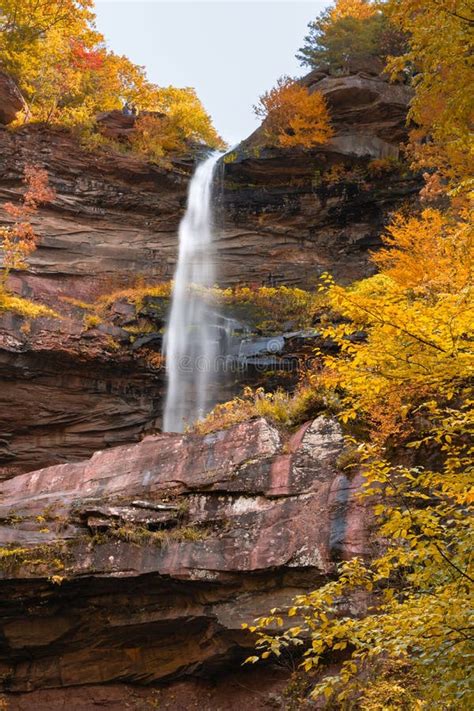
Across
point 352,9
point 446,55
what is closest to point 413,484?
point 446,55

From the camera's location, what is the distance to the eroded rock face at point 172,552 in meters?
9.74

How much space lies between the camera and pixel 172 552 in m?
10.4

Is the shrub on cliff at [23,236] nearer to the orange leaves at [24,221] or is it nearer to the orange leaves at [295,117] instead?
the orange leaves at [24,221]

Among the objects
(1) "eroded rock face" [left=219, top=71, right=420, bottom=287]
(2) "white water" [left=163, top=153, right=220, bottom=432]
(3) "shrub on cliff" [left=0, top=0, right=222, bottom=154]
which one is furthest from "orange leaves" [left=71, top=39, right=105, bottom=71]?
(1) "eroded rock face" [left=219, top=71, right=420, bottom=287]

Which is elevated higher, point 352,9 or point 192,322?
point 352,9

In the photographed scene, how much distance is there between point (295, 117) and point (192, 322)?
10286 millimetres

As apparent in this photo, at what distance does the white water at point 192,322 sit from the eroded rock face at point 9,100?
7609 millimetres

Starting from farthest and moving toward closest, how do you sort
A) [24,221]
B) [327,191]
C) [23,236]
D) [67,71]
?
[67,71], [327,191], [24,221], [23,236]

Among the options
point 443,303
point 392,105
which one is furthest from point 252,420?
point 392,105

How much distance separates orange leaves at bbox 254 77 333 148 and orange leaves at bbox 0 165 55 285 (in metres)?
9.76

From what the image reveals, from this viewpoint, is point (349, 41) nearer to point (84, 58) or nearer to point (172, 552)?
point (84, 58)

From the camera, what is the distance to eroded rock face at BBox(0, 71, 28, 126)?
24391 mm

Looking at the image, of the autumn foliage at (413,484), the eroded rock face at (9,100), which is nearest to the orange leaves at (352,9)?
the eroded rock face at (9,100)

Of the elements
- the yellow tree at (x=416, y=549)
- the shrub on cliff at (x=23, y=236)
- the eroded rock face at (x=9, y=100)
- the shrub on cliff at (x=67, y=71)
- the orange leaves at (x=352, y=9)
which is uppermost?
the orange leaves at (x=352, y=9)
